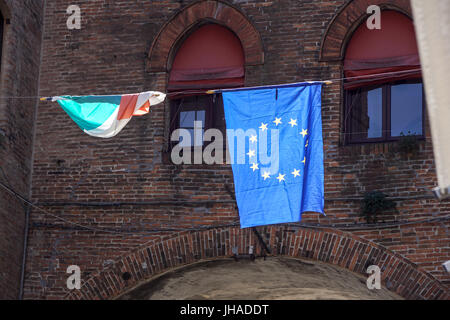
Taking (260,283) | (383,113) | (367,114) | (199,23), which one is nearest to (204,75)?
(199,23)

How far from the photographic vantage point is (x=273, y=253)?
1349 centimetres

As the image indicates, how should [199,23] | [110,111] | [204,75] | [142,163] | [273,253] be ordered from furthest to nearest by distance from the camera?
[199,23], [204,75], [142,163], [273,253], [110,111]

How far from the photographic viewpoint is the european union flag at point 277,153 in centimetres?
1215

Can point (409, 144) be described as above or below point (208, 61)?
below

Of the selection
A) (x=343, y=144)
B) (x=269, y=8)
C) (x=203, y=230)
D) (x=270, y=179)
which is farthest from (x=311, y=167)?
(x=269, y=8)

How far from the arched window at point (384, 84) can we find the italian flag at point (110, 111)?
9.93ft

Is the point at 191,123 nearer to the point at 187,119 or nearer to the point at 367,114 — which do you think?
the point at 187,119

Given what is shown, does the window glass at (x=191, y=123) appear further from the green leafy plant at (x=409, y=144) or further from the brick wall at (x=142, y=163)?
the green leafy plant at (x=409, y=144)

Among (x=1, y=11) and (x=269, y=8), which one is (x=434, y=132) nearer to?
(x=269, y=8)

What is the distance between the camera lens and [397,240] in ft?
42.2

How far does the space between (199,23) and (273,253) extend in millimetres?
3899

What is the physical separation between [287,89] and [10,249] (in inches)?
198

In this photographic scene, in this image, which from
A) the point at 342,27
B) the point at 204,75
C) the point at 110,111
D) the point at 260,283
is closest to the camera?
the point at 110,111

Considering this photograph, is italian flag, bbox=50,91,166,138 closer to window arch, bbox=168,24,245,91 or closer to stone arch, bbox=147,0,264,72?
window arch, bbox=168,24,245,91
